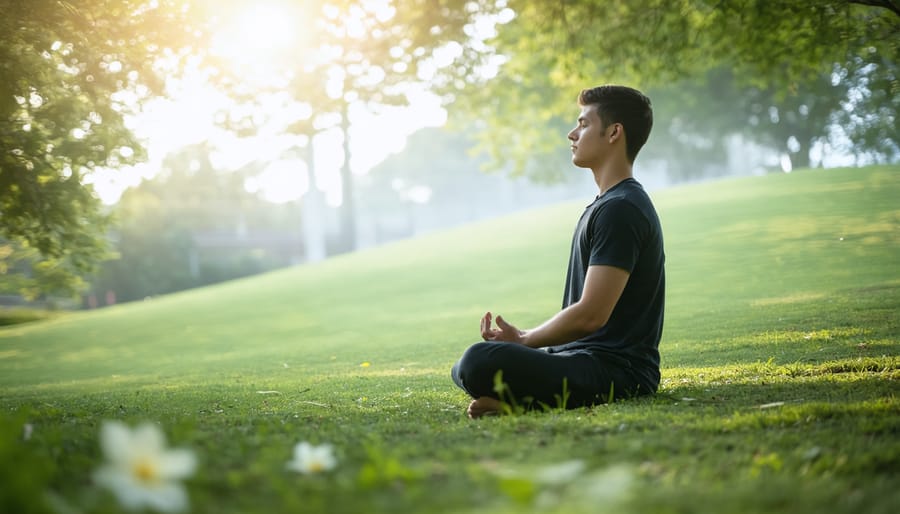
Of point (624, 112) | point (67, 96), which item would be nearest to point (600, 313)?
point (624, 112)

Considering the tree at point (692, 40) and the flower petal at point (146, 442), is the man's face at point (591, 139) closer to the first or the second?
the flower petal at point (146, 442)

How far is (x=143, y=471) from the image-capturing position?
1.90 m

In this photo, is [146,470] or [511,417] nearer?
[146,470]

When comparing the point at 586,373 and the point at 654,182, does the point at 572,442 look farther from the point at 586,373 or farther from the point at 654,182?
the point at 654,182

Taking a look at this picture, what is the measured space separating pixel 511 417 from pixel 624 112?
210 centimetres

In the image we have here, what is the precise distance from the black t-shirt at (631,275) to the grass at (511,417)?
0.35 meters

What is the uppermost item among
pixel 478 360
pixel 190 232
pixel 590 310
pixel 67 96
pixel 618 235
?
pixel 190 232

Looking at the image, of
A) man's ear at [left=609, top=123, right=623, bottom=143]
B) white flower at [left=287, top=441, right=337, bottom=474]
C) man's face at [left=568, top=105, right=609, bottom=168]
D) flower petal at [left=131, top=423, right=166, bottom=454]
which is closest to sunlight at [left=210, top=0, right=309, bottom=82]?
man's face at [left=568, top=105, right=609, bottom=168]

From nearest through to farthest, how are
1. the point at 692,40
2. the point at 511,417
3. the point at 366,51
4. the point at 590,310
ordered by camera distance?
the point at 511,417, the point at 590,310, the point at 692,40, the point at 366,51

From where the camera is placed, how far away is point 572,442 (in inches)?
119

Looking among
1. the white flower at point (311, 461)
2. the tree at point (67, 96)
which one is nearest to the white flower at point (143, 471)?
the white flower at point (311, 461)

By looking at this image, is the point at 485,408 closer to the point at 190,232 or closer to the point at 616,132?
the point at 616,132

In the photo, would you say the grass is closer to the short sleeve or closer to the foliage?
the short sleeve

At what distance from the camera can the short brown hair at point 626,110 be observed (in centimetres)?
464
